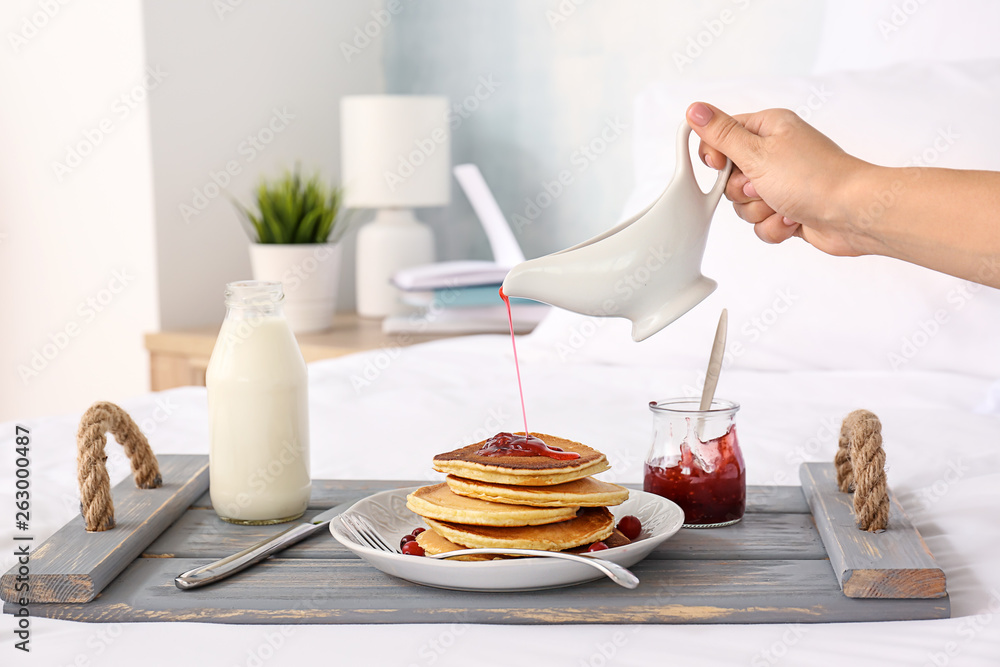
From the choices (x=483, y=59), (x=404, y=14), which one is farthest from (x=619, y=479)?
(x=404, y=14)

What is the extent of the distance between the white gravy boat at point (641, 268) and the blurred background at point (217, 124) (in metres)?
1.63

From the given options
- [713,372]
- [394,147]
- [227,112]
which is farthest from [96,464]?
[227,112]

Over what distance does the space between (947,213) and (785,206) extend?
15 cm

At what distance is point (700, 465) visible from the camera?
0.86 m

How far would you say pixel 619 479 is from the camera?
1059mm

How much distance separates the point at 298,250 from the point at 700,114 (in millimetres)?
1659

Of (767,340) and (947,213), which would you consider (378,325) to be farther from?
(947,213)

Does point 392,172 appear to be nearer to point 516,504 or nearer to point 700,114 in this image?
point 700,114

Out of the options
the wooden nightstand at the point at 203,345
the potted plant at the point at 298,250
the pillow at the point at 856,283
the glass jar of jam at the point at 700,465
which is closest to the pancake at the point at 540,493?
the glass jar of jam at the point at 700,465

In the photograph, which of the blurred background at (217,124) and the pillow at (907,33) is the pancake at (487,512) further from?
the blurred background at (217,124)

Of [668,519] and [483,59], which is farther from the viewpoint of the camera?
[483,59]

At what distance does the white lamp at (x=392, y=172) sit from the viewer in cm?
255

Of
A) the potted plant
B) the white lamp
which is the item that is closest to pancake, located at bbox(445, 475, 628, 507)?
the potted plant

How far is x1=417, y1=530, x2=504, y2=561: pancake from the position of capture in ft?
2.33
